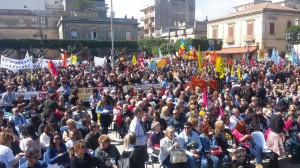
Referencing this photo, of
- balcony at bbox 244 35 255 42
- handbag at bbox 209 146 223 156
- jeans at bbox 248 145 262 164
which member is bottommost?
jeans at bbox 248 145 262 164

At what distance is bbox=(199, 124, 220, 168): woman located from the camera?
7355 millimetres

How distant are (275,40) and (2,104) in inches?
1863

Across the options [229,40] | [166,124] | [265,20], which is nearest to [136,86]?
[166,124]

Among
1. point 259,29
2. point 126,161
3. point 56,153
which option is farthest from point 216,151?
point 259,29

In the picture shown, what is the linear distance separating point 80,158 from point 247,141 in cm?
433

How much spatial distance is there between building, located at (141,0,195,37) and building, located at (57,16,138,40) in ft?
41.1

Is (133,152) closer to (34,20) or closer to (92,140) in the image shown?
(92,140)

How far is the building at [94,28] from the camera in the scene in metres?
59.4

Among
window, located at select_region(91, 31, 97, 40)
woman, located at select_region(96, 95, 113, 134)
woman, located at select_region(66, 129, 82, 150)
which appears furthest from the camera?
window, located at select_region(91, 31, 97, 40)

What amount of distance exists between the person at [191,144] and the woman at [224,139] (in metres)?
0.52

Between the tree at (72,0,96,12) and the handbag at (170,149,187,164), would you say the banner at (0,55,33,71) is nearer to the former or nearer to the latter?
the handbag at (170,149,187,164)

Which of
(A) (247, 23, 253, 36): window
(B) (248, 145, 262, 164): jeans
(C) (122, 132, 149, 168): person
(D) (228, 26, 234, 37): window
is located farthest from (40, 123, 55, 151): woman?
(D) (228, 26, 234, 37): window

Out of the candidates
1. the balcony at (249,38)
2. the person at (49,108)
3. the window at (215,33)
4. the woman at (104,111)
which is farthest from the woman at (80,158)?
the window at (215,33)

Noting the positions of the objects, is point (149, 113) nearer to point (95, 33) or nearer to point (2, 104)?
point (2, 104)
